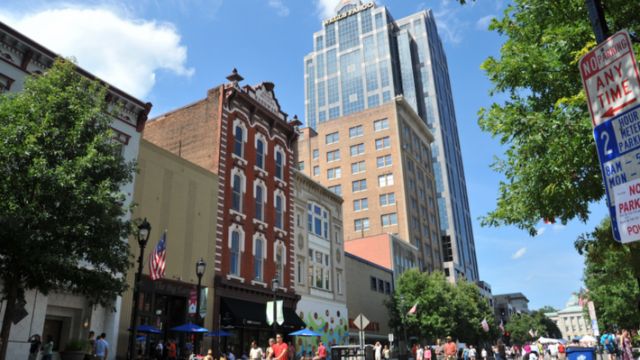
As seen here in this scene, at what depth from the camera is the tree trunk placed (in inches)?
543

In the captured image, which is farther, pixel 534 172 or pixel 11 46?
pixel 11 46

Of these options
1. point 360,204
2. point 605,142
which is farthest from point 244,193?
point 360,204

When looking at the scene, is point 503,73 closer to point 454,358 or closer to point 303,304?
point 454,358

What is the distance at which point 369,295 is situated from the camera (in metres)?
50.3

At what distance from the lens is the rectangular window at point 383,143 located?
7906 cm

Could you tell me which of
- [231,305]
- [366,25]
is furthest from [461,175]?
[231,305]

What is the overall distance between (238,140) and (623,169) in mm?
30309

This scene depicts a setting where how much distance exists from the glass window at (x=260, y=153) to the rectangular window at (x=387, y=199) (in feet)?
142

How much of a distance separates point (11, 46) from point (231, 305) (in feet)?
57.5

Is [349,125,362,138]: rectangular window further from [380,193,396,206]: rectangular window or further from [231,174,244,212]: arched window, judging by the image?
[231,174,244,212]: arched window

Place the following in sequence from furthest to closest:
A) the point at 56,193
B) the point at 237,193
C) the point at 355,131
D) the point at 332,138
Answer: the point at 332,138 → the point at 355,131 → the point at 237,193 → the point at 56,193

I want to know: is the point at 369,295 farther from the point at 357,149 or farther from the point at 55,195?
the point at 55,195

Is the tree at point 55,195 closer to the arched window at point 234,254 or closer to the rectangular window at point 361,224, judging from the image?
the arched window at point 234,254

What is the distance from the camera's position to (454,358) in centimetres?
2392
